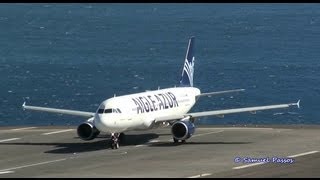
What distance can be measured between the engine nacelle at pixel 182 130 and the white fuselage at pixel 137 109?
2.08 m

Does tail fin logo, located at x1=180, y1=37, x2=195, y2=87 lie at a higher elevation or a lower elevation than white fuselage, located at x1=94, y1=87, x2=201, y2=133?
higher

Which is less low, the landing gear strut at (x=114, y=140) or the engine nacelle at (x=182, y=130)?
the engine nacelle at (x=182, y=130)

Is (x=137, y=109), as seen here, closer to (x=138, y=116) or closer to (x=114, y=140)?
(x=138, y=116)

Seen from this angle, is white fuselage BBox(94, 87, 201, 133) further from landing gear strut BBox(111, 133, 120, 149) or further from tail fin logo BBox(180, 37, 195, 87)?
tail fin logo BBox(180, 37, 195, 87)

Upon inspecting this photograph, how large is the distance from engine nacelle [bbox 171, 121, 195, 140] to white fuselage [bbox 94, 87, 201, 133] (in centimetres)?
208

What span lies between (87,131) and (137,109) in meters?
3.84

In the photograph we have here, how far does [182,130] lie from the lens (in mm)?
65812

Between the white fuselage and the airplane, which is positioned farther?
the airplane

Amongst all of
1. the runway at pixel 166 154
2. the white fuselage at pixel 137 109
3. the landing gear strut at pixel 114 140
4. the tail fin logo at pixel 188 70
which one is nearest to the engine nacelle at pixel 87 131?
the runway at pixel 166 154

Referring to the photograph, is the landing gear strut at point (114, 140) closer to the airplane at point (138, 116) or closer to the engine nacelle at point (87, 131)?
the airplane at point (138, 116)

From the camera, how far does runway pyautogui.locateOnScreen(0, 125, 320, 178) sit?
53.6 meters

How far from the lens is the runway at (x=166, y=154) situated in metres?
53.6

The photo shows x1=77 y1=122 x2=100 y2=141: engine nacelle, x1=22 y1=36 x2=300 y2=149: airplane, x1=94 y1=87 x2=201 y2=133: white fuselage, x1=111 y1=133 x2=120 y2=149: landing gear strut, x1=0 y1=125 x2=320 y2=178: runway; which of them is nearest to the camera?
x1=0 y1=125 x2=320 y2=178: runway

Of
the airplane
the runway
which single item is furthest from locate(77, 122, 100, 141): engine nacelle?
the runway
